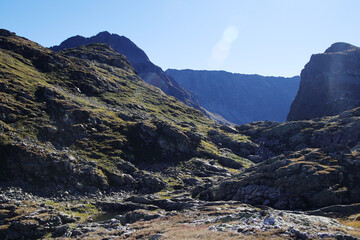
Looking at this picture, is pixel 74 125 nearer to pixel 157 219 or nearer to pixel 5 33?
pixel 157 219

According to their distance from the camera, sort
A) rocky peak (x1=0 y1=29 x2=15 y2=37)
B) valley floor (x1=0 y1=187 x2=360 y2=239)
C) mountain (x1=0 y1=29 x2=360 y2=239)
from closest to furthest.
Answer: valley floor (x1=0 y1=187 x2=360 y2=239) → mountain (x1=0 y1=29 x2=360 y2=239) → rocky peak (x1=0 y1=29 x2=15 y2=37)

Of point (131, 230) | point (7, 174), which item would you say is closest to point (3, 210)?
point (7, 174)

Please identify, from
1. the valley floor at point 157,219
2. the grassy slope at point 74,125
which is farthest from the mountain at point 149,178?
the grassy slope at point 74,125

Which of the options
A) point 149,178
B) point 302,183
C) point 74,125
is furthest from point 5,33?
point 302,183

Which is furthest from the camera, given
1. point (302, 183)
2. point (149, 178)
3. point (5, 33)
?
point (5, 33)

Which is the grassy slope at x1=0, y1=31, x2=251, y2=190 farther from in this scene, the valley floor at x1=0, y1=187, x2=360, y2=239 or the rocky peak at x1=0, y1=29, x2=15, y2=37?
the rocky peak at x1=0, y1=29, x2=15, y2=37

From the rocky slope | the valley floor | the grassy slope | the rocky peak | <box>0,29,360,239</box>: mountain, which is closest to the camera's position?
the valley floor

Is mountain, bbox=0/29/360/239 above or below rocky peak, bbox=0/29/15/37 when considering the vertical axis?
below

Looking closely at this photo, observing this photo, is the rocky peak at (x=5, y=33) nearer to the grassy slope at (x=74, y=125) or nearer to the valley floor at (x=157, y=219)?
the grassy slope at (x=74, y=125)

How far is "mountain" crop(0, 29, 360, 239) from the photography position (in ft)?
117

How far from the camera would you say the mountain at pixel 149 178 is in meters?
35.8

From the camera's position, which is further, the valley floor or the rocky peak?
the rocky peak

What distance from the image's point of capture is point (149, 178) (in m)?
72.8

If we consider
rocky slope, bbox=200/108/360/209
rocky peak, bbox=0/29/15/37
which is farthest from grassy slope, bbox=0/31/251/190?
rocky slope, bbox=200/108/360/209
